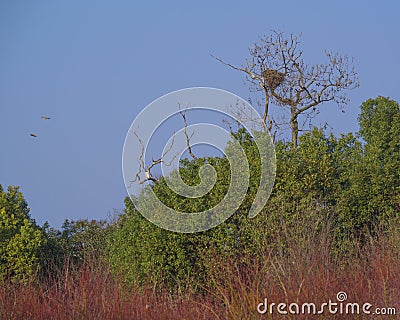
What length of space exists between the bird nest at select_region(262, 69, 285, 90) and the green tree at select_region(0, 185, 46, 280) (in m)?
6.66

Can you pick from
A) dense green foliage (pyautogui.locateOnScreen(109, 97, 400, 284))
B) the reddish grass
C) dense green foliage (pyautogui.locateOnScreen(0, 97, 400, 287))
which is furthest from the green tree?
the reddish grass

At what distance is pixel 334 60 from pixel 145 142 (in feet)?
18.5

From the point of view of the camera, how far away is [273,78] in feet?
58.6

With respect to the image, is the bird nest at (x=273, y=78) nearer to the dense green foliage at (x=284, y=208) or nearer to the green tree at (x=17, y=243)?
the dense green foliage at (x=284, y=208)

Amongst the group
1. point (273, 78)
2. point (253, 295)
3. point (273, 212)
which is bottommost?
point (253, 295)

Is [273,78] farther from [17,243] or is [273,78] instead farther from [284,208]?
[17,243]

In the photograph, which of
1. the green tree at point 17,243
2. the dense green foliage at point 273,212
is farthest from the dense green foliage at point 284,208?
the green tree at point 17,243

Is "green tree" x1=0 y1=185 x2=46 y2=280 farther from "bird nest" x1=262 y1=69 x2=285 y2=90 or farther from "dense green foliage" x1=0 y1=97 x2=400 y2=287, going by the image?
"bird nest" x1=262 y1=69 x2=285 y2=90

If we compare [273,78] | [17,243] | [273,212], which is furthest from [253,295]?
[273,78]

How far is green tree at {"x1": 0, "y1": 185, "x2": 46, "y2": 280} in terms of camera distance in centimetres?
1545

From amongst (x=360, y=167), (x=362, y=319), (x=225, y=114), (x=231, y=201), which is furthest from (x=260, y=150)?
(x=362, y=319)

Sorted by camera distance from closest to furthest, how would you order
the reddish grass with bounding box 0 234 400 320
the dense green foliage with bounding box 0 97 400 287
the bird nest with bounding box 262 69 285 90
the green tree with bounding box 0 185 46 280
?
the reddish grass with bounding box 0 234 400 320 → the dense green foliage with bounding box 0 97 400 287 → the green tree with bounding box 0 185 46 280 → the bird nest with bounding box 262 69 285 90

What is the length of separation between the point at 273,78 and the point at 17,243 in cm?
734

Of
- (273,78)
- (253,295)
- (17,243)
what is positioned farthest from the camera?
(273,78)
